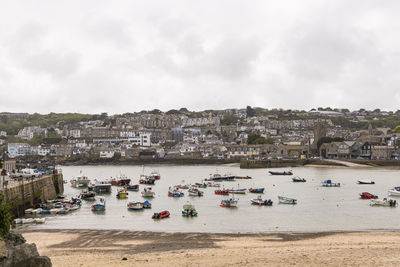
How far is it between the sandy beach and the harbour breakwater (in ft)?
21.9

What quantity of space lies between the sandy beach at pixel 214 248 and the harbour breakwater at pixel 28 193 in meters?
6.68

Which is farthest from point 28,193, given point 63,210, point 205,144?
point 205,144

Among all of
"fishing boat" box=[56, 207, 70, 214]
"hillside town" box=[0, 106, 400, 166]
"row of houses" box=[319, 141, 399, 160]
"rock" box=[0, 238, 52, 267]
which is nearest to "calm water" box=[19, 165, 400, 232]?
"fishing boat" box=[56, 207, 70, 214]

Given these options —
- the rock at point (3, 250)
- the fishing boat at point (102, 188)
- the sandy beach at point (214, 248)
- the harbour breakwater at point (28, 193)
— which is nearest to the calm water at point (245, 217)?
the sandy beach at point (214, 248)

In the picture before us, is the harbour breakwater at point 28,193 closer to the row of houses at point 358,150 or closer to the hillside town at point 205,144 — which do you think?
the hillside town at point 205,144

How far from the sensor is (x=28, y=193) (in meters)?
36.9

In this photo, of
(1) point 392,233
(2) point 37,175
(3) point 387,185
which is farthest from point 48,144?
(1) point 392,233

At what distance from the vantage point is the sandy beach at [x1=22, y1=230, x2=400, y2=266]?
17.9 meters

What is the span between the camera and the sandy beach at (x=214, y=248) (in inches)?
705

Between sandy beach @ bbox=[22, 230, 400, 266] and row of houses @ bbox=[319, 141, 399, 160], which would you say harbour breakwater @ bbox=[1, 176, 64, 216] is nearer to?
sandy beach @ bbox=[22, 230, 400, 266]

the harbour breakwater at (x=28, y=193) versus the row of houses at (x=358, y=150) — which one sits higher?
the row of houses at (x=358, y=150)

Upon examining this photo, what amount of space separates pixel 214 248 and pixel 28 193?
69.4 ft

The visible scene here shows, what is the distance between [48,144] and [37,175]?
107 metres

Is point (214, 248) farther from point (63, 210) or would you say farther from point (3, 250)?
point (63, 210)
